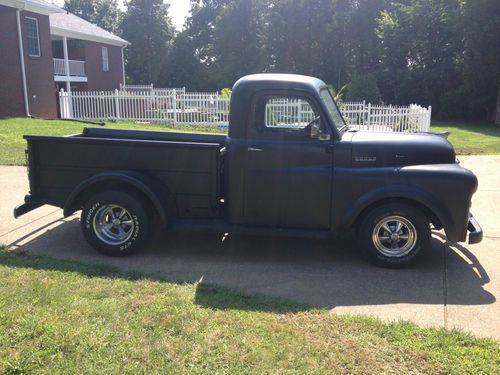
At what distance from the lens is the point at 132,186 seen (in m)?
5.59

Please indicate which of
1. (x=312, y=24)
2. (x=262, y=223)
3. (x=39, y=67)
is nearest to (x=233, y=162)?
(x=262, y=223)

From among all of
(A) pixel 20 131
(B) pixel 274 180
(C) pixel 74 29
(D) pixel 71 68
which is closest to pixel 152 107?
(A) pixel 20 131

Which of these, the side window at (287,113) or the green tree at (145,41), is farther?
the green tree at (145,41)

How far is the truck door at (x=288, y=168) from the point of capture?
5.33m

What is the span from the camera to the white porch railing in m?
28.0

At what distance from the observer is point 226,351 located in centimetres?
360

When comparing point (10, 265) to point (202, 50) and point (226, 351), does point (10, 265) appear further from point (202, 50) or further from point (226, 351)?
point (202, 50)

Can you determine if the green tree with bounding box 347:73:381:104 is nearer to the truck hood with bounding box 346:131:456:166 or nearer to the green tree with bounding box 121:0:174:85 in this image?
the truck hood with bounding box 346:131:456:166

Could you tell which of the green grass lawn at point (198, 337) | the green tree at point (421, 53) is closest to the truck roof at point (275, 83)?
the green grass lawn at point (198, 337)

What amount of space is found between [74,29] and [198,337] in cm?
2784

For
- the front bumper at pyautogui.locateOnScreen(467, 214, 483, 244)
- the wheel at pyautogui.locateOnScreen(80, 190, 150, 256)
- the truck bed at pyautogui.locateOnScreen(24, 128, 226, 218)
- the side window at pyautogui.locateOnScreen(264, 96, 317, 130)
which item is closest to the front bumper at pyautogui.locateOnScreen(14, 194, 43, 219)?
the truck bed at pyautogui.locateOnScreen(24, 128, 226, 218)

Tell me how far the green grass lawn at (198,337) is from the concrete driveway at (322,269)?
1.12ft

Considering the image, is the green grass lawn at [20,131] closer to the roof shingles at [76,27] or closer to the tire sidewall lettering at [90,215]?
the tire sidewall lettering at [90,215]

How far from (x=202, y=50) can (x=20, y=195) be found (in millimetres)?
50786
